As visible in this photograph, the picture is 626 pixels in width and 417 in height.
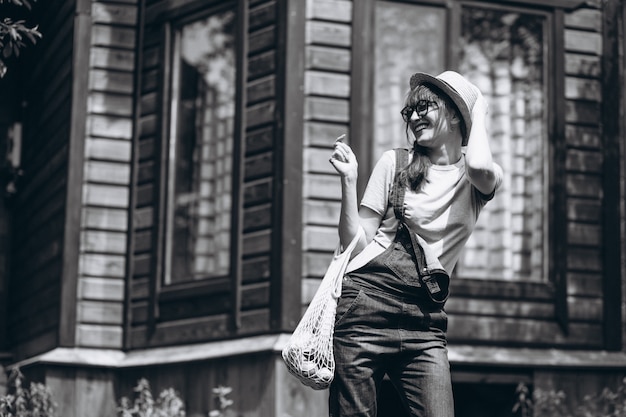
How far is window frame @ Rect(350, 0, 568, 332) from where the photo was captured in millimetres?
11086

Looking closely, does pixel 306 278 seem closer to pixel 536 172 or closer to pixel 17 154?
pixel 536 172

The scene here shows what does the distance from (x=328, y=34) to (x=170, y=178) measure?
1.96 metres

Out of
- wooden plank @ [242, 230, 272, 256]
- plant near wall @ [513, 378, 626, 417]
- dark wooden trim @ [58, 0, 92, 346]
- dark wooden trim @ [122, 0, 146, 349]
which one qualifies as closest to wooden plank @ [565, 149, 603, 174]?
plant near wall @ [513, 378, 626, 417]

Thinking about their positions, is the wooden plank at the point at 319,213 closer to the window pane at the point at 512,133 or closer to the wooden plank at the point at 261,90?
the wooden plank at the point at 261,90

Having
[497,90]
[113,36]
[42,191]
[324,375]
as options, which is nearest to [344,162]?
[324,375]

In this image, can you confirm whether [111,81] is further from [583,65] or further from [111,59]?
[583,65]

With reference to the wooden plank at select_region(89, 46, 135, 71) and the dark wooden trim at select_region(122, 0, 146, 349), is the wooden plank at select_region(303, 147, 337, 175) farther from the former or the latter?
the wooden plank at select_region(89, 46, 135, 71)

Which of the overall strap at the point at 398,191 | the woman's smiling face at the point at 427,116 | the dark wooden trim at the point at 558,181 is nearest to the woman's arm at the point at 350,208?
the overall strap at the point at 398,191

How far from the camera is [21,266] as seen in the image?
1431 cm

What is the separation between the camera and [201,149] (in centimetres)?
1192

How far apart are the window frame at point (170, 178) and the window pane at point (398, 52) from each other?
44.9 inches

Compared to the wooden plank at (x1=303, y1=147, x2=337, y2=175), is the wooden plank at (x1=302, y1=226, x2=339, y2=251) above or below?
below

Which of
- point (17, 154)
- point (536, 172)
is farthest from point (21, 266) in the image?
point (536, 172)

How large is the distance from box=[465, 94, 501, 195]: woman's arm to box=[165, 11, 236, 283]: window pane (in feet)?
21.1
